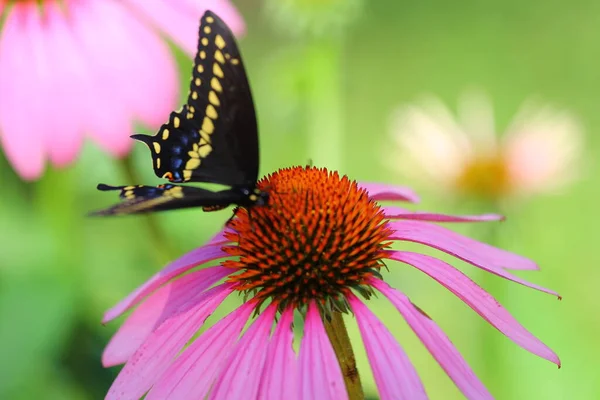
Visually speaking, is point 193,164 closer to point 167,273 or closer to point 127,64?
point 167,273

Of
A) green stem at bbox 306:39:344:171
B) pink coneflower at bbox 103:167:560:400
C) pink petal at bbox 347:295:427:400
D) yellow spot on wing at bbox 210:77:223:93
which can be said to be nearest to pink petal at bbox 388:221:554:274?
pink coneflower at bbox 103:167:560:400

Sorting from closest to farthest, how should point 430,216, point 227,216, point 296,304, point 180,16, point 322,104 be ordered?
point 296,304, point 430,216, point 180,16, point 322,104, point 227,216

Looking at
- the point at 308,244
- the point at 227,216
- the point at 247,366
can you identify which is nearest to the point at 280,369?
the point at 247,366

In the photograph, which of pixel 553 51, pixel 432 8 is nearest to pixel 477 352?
pixel 553 51

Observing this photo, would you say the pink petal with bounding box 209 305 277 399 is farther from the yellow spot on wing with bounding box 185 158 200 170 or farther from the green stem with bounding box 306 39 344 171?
the green stem with bounding box 306 39 344 171

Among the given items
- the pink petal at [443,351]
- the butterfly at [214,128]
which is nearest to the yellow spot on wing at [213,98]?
the butterfly at [214,128]

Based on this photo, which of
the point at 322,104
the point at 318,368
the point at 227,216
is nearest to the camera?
the point at 318,368

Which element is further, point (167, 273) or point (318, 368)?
point (167, 273)

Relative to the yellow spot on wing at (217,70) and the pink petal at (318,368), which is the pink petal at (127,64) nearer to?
the yellow spot on wing at (217,70)
